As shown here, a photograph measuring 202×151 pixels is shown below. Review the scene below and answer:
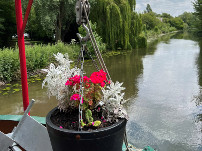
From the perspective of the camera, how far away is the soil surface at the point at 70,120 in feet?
4.13

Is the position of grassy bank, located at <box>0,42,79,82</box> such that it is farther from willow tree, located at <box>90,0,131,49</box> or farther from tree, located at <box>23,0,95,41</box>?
willow tree, located at <box>90,0,131,49</box>

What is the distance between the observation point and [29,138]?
1.41m

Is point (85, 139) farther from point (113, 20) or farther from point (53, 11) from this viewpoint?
point (113, 20)

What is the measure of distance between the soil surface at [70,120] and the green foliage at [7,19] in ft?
42.3

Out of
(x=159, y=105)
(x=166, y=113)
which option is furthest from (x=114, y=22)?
(x=166, y=113)

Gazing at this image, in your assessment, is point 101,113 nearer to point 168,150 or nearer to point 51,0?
point 168,150

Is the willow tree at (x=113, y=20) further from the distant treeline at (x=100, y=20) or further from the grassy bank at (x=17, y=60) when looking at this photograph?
the grassy bank at (x=17, y=60)

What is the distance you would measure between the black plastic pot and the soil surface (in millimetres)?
77

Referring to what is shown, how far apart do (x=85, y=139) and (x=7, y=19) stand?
14.2 metres

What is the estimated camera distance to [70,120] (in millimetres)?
1366

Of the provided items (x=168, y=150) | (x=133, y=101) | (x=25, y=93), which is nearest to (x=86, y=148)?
(x=25, y=93)

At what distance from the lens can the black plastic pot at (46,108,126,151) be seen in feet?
3.69

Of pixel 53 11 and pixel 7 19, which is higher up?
pixel 53 11

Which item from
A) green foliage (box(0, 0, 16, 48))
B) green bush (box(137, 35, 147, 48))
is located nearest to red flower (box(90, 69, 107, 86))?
green foliage (box(0, 0, 16, 48))
